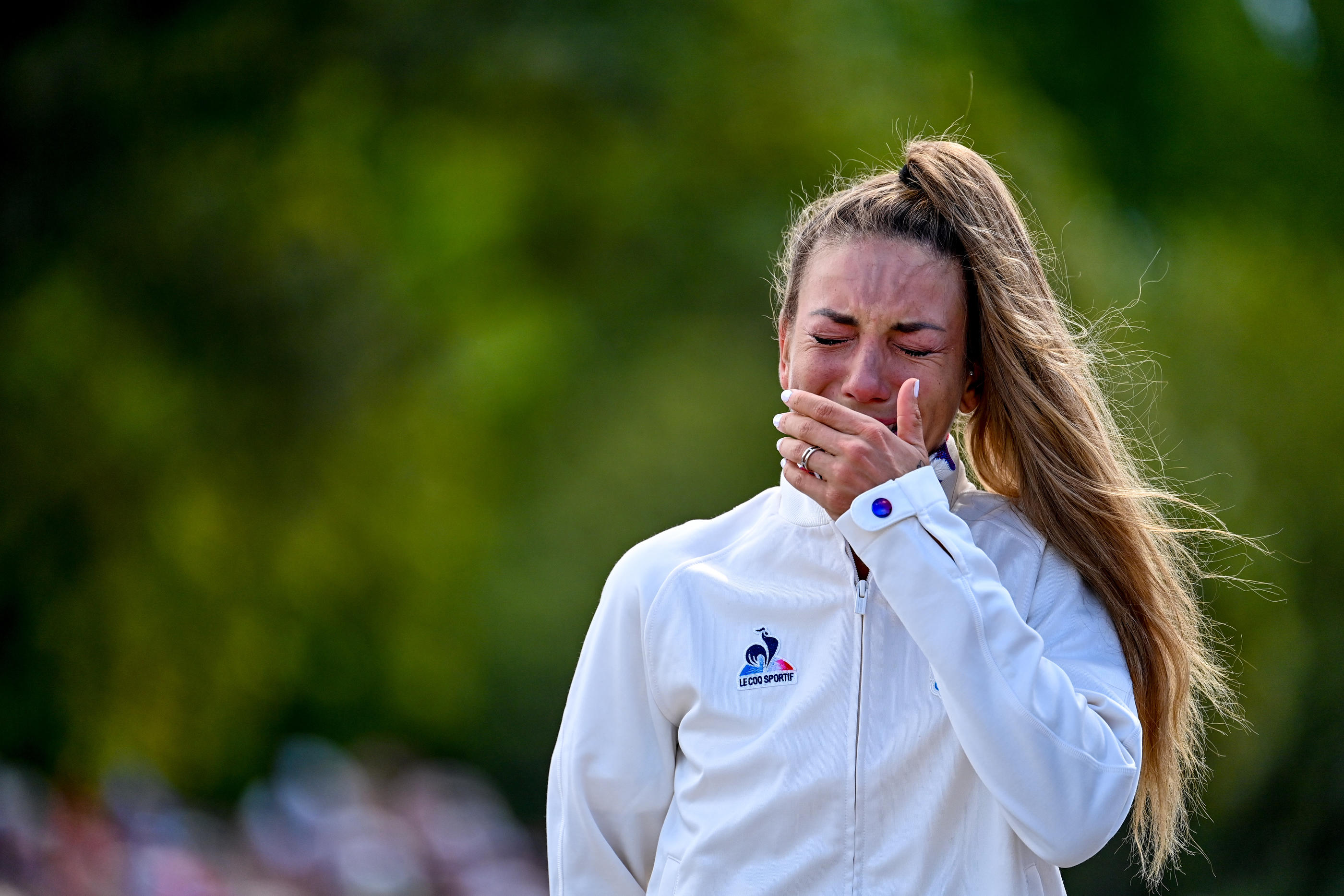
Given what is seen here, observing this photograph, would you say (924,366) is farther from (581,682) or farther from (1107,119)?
(1107,119)

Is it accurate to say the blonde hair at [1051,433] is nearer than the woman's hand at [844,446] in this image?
No

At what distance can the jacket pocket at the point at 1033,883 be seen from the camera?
1758 mm

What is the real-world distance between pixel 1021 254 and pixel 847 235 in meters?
0.29

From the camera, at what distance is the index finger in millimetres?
1812

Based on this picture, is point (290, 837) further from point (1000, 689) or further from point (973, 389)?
point (1000, 689)

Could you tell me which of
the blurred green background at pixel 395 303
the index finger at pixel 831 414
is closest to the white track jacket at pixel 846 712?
the index finger at pixel 831 414

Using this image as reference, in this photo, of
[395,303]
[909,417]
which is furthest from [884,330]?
[395,303]

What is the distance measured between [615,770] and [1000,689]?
0.66m

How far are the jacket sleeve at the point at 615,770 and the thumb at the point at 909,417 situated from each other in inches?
20.2

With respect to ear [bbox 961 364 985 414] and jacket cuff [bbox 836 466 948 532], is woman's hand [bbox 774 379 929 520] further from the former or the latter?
ear [bbox 961 364 985 414]

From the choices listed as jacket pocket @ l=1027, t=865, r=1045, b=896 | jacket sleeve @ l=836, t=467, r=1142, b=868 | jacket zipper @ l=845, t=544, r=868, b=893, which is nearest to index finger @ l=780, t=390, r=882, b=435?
jacket sleeve @ l=836, t=467, r=1142, b=868

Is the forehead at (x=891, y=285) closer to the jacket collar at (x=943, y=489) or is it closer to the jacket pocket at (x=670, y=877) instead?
the jacket collar at (x=943, y=489)

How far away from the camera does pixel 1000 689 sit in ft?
5.40

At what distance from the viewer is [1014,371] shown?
1980mm
